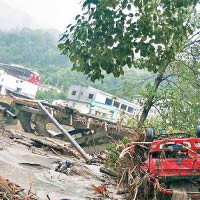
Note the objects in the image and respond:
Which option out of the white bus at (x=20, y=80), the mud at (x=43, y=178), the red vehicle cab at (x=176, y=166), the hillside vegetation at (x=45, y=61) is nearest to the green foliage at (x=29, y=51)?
the hillside vegetation at (x=45, y=61)

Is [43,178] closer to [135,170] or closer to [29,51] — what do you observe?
[135,170]

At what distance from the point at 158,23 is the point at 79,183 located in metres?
4.79

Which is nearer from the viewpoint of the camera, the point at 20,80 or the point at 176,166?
the point at 176,166

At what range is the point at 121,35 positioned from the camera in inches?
154

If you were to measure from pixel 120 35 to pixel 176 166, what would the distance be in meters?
3.43

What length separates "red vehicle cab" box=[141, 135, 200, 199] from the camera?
6180mm

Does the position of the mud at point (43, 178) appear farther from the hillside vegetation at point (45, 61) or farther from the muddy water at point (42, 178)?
the hillside vegetation at point (45, 61)

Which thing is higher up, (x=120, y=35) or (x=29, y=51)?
(x=29, y=51)

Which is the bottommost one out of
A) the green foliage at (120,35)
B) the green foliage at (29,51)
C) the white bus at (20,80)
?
the white bus at (20,80)

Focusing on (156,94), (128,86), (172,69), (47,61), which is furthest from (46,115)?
(47,61)

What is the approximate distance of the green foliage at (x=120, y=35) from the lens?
12.3 ft

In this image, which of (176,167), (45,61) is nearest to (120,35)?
(176,167)

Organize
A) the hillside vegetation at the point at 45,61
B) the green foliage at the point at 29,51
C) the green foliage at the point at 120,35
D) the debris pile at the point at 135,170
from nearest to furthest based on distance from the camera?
the green foliage at the point at 120,35, the debris pile at the point at 135,170, the hillside vegetation at the point at 45,61, the green foliage at the point at 29,51

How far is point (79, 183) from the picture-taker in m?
7.59
